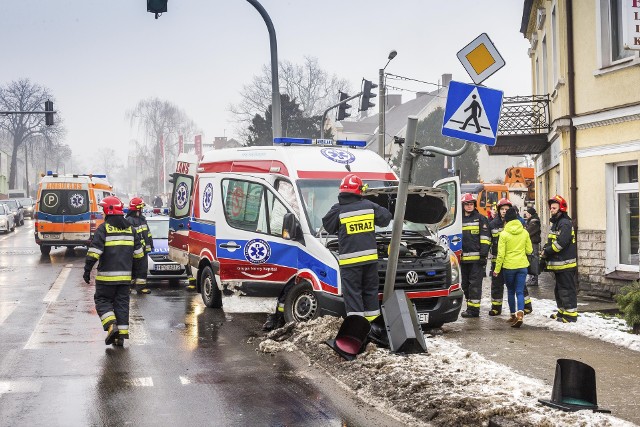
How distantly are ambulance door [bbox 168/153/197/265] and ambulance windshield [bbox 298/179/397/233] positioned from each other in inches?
181

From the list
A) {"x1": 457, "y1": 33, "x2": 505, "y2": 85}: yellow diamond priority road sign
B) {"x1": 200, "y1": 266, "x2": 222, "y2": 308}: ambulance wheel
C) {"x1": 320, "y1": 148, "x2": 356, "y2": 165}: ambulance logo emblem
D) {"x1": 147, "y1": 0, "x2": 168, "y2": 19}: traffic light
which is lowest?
{"x1": 200, "y1": 266, "x2": 222, "y2": 308}: ambulance wheel

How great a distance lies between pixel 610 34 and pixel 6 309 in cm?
1169

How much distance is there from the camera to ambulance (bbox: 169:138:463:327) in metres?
10.6

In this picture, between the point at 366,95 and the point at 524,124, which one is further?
the point at 366,95

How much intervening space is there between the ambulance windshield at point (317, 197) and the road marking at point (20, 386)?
4378mm

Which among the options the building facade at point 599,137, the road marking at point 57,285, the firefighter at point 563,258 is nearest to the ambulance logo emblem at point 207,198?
the road marking at point 57,285

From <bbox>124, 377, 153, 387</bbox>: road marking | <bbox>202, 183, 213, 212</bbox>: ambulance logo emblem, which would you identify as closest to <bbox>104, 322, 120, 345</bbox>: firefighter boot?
<bbox>124, 377, 153, 387</bbox>: road marking

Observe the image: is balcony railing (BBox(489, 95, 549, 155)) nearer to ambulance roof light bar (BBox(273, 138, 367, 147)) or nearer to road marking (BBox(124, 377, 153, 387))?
ambulance roof light bar (BBox(273, 138, 367, 147))

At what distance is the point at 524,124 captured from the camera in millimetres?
21281

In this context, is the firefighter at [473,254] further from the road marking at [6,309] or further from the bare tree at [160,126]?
the bare tree at [160,126]

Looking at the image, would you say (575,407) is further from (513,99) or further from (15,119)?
(15,119)

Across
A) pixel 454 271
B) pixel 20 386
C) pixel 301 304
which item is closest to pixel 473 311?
pixel 454 271

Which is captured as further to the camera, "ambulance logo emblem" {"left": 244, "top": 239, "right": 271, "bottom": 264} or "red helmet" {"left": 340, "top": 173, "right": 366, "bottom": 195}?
"ambulance logo emblem" {"left": 244, "top": 239, "right": 271, "bottom": 264}

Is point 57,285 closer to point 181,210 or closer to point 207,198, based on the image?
point 181,210
